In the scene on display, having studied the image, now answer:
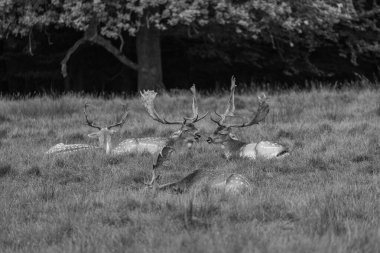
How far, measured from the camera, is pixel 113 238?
14.6 feet

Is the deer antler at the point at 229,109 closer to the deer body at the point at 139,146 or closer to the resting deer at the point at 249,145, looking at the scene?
the resting deer at the point at 249,145

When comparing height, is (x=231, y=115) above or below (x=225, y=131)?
above

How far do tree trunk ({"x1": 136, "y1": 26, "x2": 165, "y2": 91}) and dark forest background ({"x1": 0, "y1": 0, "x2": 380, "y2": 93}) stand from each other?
261cm

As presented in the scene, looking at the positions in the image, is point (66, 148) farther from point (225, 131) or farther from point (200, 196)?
point (200, 196)

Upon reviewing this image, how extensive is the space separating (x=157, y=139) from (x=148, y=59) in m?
8.99

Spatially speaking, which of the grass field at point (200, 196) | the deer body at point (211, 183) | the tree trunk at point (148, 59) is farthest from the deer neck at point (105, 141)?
the tree trunk at point (148, 59)

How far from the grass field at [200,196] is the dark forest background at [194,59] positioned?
9710 mm

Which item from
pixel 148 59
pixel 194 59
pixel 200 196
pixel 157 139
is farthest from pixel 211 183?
pixel 194 59

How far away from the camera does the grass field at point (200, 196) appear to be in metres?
4.30

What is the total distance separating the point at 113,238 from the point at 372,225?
67.4 inches

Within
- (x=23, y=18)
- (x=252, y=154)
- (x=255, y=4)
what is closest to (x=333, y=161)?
(x=252, y=154)

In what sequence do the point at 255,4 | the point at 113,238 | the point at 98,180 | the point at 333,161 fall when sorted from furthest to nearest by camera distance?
the point at 255,4, the point at 333,161, the point at 98,180, the point at 113,238

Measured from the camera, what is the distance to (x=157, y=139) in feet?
29.8

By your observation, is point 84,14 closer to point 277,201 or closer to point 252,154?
point 252,154
